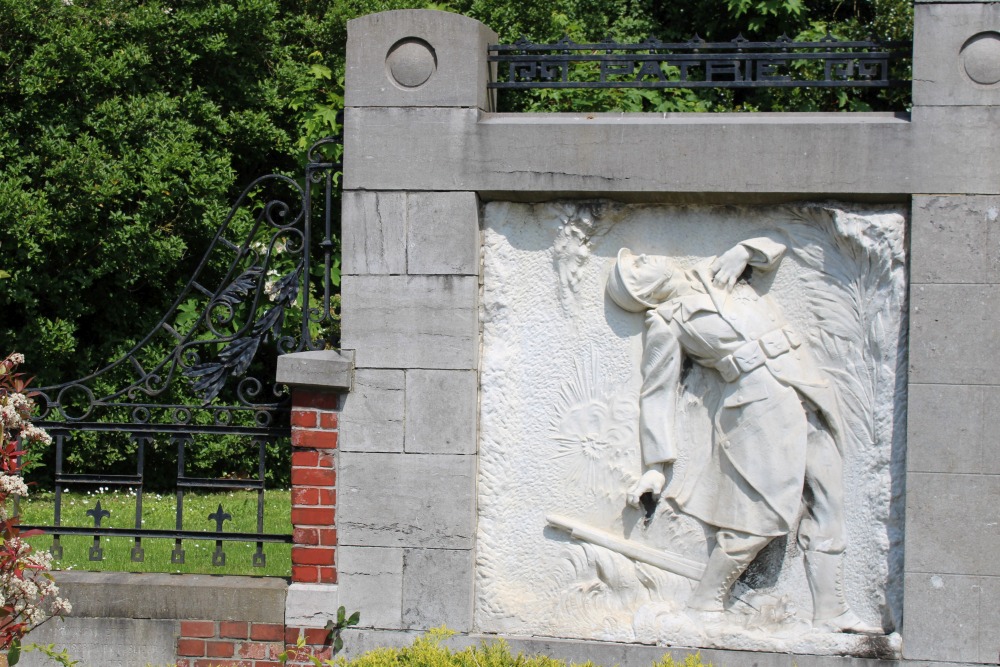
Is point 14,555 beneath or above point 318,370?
beneath

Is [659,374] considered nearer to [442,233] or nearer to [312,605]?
[442,233]

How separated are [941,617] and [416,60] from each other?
3.26 meters

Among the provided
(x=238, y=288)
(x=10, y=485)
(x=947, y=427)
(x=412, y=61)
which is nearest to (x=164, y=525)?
(x=238, y=288)

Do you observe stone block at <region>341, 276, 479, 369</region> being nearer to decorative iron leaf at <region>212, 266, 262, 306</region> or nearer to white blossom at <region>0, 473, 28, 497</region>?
decorative iron leaf at <region>212, 266, 262, 306</region>

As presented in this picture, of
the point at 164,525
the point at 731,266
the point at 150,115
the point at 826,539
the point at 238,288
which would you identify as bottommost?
the point at 164,525

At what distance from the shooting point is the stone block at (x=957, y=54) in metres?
4.93

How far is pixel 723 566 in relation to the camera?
5141 millimetres

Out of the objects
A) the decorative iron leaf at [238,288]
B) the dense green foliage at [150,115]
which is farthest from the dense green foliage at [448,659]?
the dense green foliage at [150,115]

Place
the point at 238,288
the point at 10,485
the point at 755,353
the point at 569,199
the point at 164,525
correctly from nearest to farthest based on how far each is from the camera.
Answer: the point at 10,485 → the point at 755,353 → the point at 569,199 → the point at 238,288 → the point at 164,525

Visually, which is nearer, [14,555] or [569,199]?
[14,555]

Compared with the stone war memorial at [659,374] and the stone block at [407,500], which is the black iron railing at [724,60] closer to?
the stone war memorial at [659,374]

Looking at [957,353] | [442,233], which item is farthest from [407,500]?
[957,353]

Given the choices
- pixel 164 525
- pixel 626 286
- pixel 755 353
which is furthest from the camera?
pixel 164 525

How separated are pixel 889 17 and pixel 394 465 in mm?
7868
